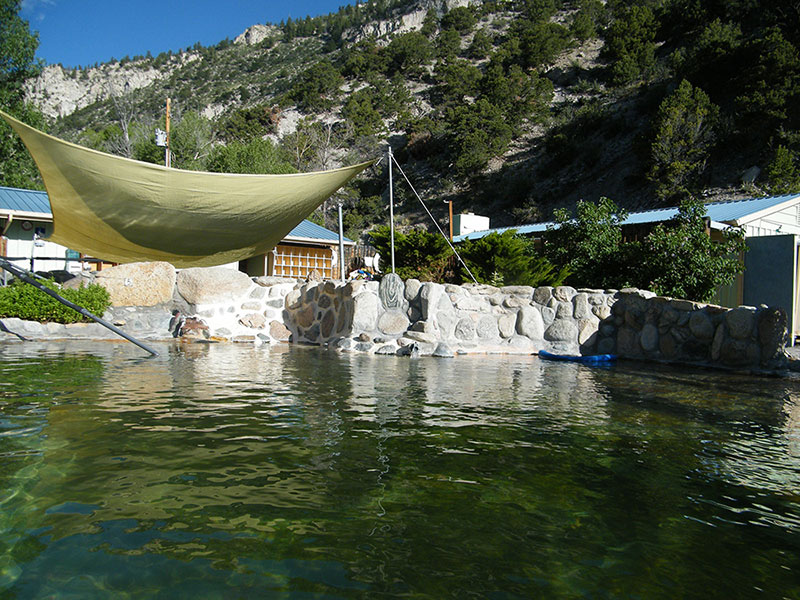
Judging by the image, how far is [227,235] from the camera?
6109 mm

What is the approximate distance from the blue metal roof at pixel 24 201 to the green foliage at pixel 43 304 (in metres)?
5.39

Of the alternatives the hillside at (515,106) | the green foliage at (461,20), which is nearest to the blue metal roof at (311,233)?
the hillside at (515,106)

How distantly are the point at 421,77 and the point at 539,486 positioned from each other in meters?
51.2

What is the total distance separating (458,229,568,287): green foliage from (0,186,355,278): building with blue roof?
5149mm

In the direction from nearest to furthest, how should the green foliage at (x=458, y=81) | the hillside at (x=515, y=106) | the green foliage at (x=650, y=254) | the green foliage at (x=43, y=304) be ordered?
the green foliage at (x=43, y=304) < the green foliage at (x=650, y=254) < the hillside at (x=515, y=106) < the green foliage at (x=458, y=81)

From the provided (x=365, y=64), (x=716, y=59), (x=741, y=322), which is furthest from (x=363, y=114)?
(x=741, y=322)

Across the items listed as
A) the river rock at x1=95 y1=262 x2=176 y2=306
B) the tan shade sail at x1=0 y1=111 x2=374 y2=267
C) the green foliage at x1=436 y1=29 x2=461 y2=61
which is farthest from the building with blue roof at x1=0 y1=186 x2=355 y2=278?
the green foliage at x1=436 y1=29 x2=461 y2=61

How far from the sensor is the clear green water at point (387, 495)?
150cm

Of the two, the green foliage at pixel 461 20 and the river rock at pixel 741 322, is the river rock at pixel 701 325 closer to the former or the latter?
the river rock at pixel 741 322

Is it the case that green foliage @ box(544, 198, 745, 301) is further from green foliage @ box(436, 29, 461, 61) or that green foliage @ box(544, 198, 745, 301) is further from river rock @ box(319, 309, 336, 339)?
green foliage @ box(436, 29, 461, 61)

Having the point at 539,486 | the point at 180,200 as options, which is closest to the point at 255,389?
the point at 180,200

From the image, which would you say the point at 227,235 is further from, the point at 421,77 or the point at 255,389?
the point at 421,77

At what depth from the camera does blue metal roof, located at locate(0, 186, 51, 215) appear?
1300 centimetres

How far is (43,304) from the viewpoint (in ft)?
28.0
